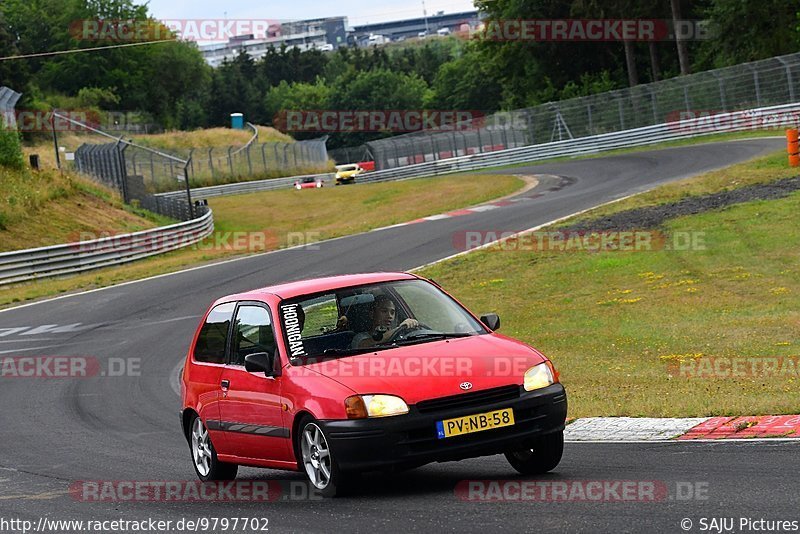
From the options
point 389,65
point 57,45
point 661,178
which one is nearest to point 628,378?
point 661,178

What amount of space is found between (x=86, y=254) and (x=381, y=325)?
26070mm

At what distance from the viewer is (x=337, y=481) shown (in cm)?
714

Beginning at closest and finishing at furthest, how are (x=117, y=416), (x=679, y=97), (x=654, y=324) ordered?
(x=117, y=416), (x=654, y=324), (x=679, y=97)

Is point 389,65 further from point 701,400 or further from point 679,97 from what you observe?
point 701,400

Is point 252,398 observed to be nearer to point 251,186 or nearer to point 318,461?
point 318,461

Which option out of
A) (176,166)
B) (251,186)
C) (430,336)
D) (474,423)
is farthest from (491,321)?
(251,186)

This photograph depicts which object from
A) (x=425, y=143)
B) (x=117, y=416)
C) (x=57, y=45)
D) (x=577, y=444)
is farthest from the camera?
(x=57, y=45)

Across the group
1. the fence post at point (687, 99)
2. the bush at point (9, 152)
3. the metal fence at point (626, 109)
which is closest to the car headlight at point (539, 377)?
the bush at point (9, 152)

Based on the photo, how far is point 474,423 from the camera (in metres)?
7.09

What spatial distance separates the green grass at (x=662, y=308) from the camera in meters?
10.9

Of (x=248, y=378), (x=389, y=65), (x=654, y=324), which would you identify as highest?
(x=389, y=65)

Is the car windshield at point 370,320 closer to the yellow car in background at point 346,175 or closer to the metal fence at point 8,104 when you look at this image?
the metal fence at point 8,104

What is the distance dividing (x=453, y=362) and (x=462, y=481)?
0.86 meters

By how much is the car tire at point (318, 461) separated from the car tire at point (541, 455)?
1234 millimetres
